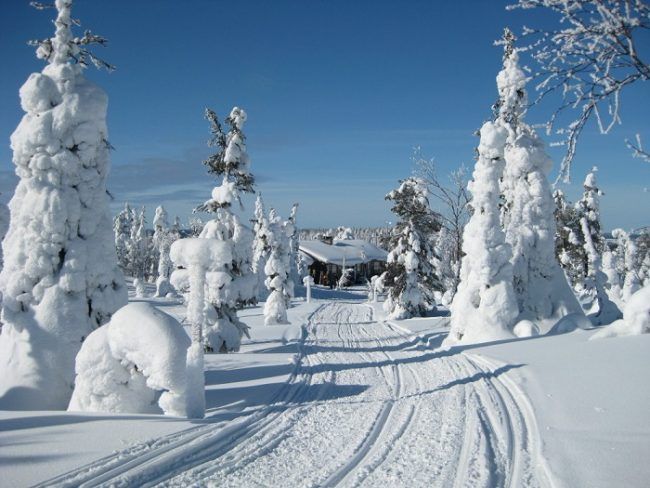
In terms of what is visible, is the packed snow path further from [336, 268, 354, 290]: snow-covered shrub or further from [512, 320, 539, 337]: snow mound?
[336, 268, 354, 290]: snow-covered shrub

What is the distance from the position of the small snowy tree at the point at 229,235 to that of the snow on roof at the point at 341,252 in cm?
4849

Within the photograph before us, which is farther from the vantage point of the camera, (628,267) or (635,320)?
(628,267)

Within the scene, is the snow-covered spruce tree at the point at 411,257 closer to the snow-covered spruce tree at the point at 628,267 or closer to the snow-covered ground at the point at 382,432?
the snow-covered spruce tree at the point at 628,267

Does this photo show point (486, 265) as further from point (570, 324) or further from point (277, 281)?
point (277, 281)

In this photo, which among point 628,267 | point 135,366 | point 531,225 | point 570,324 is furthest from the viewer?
point 628,267

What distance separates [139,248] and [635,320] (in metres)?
80.0

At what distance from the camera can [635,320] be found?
1267cm

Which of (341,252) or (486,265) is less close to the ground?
A: (341,252)

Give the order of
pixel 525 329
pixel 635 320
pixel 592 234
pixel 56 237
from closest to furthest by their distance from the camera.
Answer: pixel 56 237, pixel 635 320, pixel 525 329, pixel 592 234

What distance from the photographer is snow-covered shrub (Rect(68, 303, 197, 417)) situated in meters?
7.06

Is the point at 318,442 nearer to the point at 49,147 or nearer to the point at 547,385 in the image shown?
the point at 547,385

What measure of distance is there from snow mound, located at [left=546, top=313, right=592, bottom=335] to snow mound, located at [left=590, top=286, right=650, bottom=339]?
4.01 m

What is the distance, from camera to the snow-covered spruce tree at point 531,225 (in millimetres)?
19688

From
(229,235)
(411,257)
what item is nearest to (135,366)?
(229,235)
